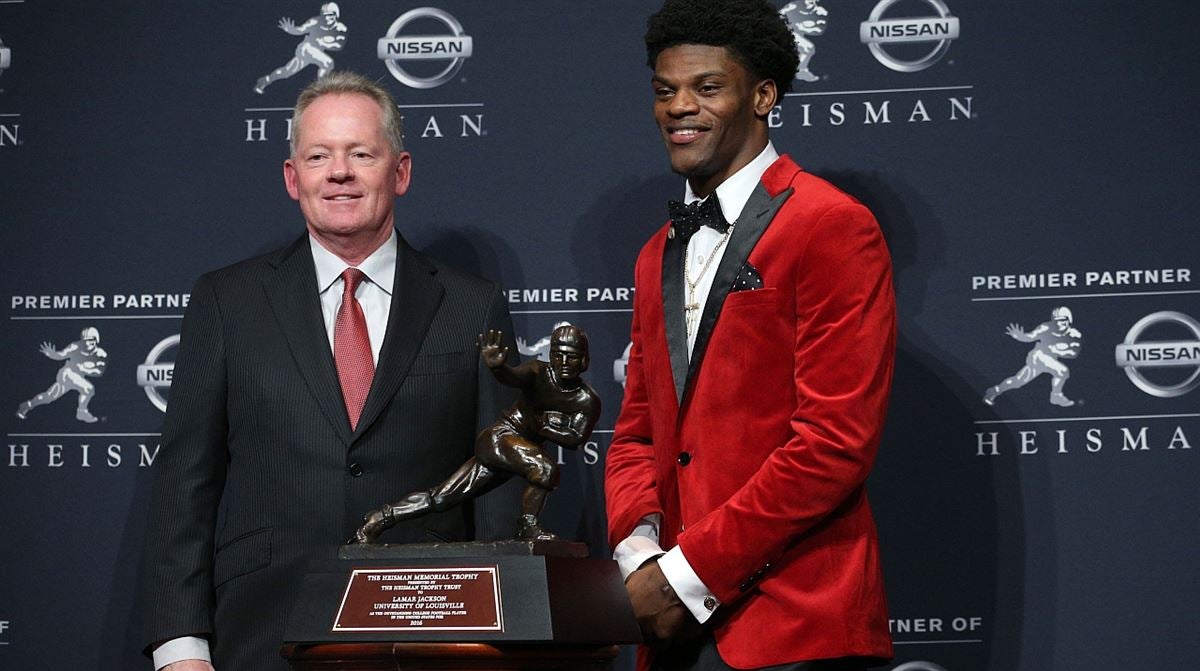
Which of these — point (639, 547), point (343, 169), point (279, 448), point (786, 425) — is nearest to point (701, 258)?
point (786, 425)

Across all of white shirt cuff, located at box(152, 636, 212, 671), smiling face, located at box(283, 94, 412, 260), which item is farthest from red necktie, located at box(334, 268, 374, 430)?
white shirt cuff, located at box(152, 636, 212, 671)

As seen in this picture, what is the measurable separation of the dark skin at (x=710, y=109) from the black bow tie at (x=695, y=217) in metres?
0.04

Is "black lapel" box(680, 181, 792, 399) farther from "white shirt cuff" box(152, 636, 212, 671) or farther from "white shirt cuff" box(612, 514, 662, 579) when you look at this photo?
"white shirt cuff" box(152, 636, 212, 671)

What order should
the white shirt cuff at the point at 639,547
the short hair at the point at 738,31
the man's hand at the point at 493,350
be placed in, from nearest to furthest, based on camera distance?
the man's hand at the point at 493,350, the white shirt cuff at the point at 639,547, the short hair at the point at 738,31

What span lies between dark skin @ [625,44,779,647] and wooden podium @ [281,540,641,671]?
0.82 metres

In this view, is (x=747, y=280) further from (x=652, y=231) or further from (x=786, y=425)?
(x=652, y=231)

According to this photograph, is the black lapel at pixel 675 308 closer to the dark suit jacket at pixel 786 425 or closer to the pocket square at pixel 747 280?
the dark suit jacket at pixel 786 425

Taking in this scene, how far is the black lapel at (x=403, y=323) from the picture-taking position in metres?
2.70

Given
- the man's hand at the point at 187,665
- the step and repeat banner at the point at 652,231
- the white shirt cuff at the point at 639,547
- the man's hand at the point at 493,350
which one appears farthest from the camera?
the step and repeat banner at the point at 652,231

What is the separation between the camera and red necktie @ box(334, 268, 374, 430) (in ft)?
8.99

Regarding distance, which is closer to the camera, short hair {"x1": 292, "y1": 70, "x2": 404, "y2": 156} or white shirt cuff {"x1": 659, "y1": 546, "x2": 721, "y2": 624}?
white shirt cuff {"x1": 659, "y1": 546, "x2": 721, "y2": 624}

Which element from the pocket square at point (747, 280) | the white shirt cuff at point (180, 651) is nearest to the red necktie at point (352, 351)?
the white shirt cuff at point (180, 651)

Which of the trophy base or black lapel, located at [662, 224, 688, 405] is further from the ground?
black lapel, located at [662, 224, 688, 405]

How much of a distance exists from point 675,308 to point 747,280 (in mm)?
183
